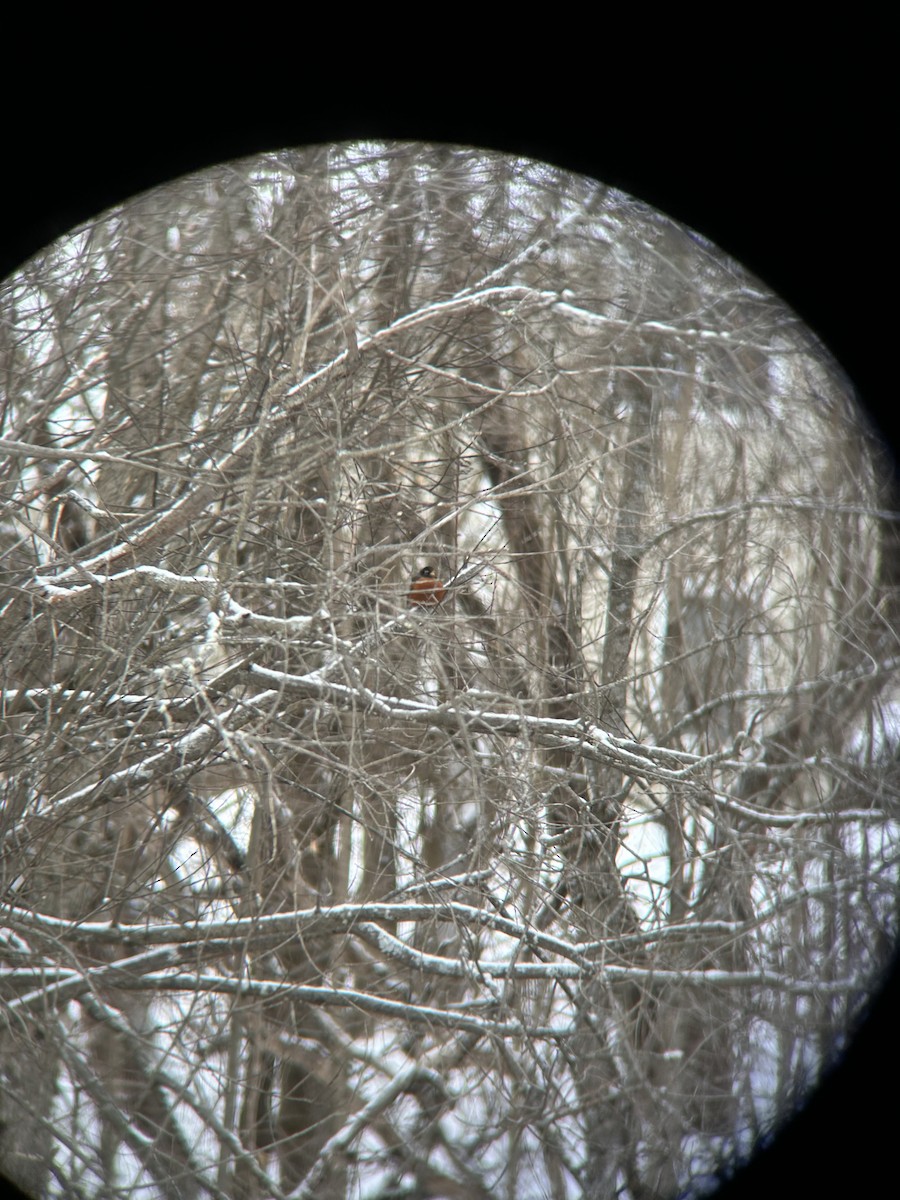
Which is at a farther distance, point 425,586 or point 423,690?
point 425,586

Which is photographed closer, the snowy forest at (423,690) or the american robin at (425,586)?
the snowy forest at (423,690)

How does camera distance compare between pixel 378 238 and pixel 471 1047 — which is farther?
pixel 378 238

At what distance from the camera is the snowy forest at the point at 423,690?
351 cm

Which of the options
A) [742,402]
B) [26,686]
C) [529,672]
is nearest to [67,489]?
[26,686]

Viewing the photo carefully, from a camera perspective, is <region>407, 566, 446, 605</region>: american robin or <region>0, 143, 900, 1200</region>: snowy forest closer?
<region>0, 143, 900, 1200</region>: snowy forest

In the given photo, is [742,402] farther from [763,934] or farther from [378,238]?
[763,934]

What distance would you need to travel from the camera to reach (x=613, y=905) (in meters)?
4.29

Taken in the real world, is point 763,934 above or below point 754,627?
below

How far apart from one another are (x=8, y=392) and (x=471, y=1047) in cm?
307

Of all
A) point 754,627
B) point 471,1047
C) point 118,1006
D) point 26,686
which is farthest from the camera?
point 754,627

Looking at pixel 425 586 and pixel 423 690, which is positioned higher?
pixel 425 586

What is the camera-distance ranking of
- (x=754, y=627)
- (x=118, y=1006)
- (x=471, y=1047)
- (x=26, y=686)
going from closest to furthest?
(x=26, y=686) → (x=471, y=1047) → (x=118, y=1006) → (x=754, y=627)

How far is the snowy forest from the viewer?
3.51 m

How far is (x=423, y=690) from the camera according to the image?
361cm
